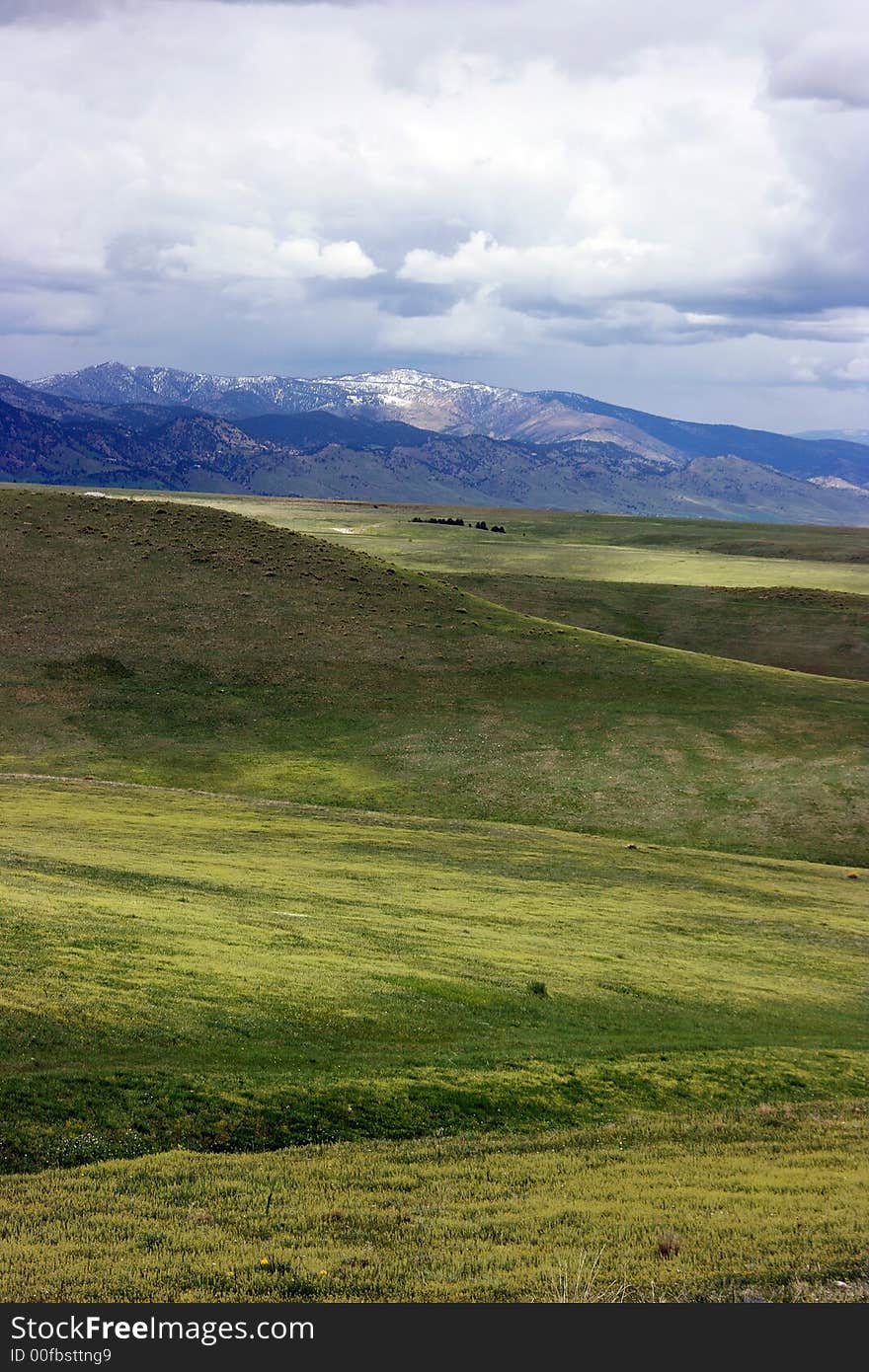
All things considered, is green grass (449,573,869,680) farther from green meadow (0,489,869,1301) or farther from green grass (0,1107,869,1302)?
green grass (0,1107,869,1302)

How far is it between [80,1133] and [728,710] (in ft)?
242

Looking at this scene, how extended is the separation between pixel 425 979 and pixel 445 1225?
1350cm

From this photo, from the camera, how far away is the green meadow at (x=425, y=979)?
17000mm

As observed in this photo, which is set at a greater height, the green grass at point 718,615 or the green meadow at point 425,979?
the green grass at point 718,615

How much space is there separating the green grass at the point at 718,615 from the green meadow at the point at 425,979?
90.0ft

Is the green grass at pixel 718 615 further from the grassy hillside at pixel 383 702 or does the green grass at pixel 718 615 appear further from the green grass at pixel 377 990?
the green grass at pixel 377 990

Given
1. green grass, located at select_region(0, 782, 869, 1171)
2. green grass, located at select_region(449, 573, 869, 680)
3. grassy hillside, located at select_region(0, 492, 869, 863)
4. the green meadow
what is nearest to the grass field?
green grass, located at select_region(449, 573, 869, 680)

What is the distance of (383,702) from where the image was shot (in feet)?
287

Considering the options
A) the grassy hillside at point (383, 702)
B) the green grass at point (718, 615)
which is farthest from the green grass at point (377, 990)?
the green grass at point (718, 615)

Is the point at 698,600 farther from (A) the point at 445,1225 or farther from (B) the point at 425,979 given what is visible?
(A) the point at 445,1225

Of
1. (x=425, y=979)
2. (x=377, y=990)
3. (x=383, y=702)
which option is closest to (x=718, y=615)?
(x=383, y=702)

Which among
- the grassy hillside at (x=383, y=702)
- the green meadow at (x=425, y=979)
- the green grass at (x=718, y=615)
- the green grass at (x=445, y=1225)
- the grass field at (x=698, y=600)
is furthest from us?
the grass field at (x=698, y=600)

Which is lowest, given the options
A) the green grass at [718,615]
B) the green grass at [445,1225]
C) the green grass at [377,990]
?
the green grass at [377,990]
